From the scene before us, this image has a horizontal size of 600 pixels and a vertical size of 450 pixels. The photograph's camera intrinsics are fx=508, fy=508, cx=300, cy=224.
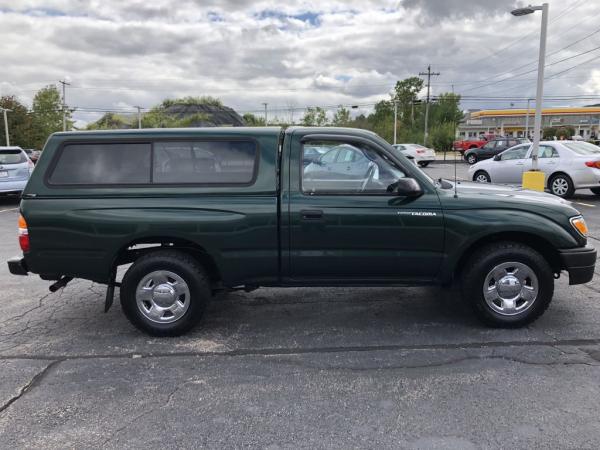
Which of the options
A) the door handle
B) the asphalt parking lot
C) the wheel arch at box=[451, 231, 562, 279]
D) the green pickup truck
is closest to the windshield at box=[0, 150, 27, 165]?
the asphalt parking lot

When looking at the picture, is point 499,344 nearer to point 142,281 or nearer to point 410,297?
point 410,297

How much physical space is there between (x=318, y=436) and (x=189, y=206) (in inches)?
85.6

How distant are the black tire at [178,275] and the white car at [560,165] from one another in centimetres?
1123

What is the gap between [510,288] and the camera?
14.6 feet

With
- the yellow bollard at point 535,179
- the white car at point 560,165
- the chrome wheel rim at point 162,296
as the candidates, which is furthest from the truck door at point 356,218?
the white car at point 560,165

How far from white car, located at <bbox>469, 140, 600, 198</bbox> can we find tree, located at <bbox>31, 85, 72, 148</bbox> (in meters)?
64.4

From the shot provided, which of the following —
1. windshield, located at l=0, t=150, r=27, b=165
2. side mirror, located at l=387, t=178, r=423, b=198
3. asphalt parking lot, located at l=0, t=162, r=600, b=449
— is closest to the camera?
asphalt parking lot, located at l=0, t=162, r=600, b=449


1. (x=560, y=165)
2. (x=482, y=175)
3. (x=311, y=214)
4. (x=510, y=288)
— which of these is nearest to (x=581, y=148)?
(x=560, y=165)

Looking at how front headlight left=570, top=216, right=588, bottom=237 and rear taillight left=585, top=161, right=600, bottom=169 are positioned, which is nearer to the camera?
front headlight left=570, top=216, right=588, bottom=237

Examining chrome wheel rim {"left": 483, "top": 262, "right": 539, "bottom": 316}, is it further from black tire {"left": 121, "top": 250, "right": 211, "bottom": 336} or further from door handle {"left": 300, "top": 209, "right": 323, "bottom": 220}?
black tire {"left": 121, "top": 250, "right": 211, "bottom": 336}

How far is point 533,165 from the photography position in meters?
12.3

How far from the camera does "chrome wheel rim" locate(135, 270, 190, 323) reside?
14.4 feet

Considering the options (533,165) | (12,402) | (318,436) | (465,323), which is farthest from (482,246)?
(533,165)

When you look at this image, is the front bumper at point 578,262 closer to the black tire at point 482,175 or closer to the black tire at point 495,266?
the black tire at point 495,266
